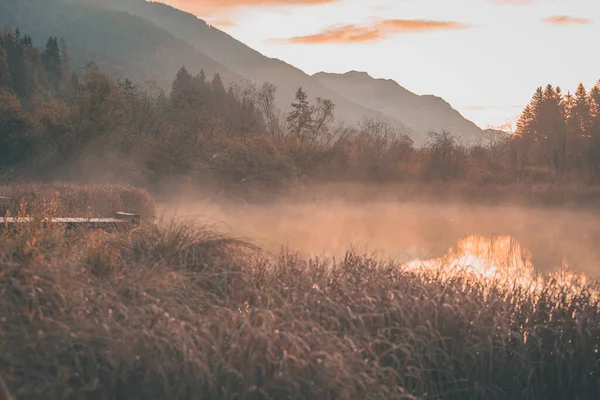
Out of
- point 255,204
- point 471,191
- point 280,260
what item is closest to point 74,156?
point 255,204

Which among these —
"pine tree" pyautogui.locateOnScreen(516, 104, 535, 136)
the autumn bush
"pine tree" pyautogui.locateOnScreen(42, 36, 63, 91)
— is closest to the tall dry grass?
the autumn bush

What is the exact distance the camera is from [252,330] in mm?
4949

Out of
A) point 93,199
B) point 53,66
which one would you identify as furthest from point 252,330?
point 53,66

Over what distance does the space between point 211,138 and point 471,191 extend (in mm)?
12661

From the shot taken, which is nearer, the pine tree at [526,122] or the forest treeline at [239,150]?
the forest treeline at [239,150]

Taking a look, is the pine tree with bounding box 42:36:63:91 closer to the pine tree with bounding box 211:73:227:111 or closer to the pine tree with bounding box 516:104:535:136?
the pine tree with bounding box 211:73:227:111

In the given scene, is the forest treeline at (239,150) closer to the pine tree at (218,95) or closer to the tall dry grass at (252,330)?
the tall dry grass at (252,330)

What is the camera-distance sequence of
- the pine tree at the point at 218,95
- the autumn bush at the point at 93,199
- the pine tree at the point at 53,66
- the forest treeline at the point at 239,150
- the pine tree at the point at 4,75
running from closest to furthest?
the autumn bush at the point at 93,199
the forest treeline at the point at 239,150
the pine tree at the point at 4,75
the pine tree at the point at 218,95
the pine tree at the point at 53,66

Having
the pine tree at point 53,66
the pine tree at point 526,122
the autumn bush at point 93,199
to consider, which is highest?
the pine tree at point 53,66

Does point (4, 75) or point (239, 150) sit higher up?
point (4, 75)

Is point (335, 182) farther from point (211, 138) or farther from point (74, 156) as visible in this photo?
point (74, 156)

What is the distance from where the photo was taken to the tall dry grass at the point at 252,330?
4672mm

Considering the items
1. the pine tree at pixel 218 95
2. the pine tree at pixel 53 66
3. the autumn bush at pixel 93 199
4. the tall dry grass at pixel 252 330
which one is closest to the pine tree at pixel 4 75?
the pine tree at pixel 218 95

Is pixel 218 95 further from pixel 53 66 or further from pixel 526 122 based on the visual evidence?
pixel 526 122
